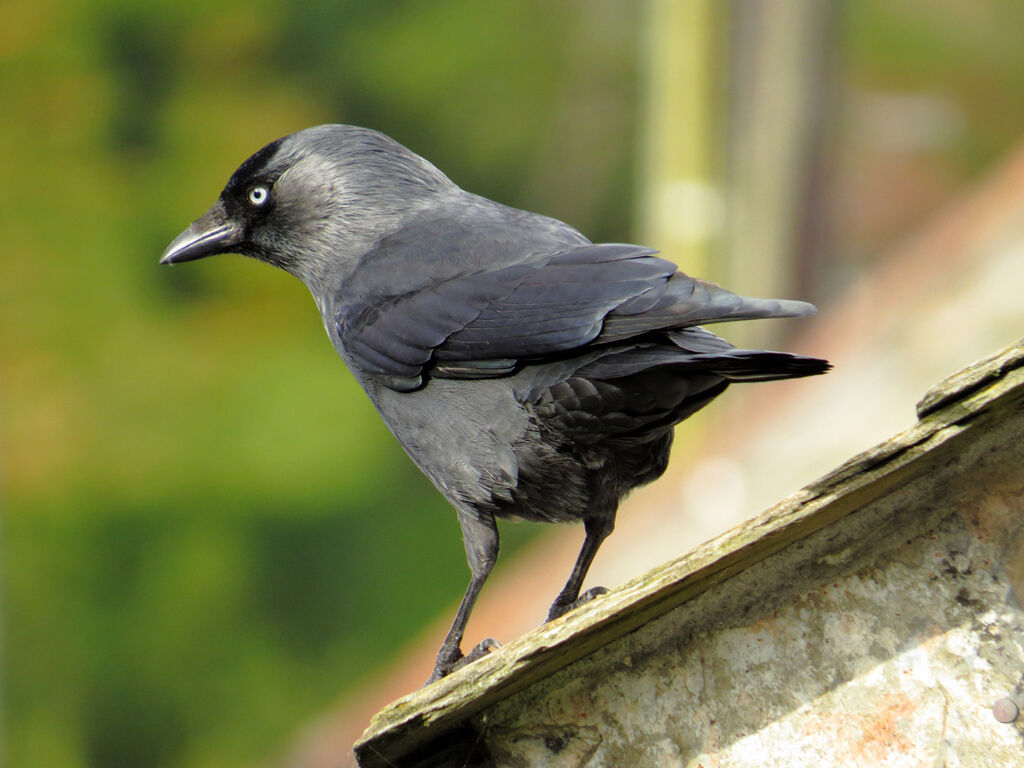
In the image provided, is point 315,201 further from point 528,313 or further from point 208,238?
point 528,313

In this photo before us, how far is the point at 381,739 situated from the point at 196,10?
5.22 meters

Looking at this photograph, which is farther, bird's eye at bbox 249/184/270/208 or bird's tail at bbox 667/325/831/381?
bird's eye at bbox 249/184/270/208

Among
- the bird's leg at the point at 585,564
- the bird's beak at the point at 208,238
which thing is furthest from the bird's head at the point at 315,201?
the bird's leg at the point at 585,564

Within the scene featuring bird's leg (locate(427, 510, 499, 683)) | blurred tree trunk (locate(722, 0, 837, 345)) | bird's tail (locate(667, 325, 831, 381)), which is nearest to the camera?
bird's tail (locate(667, 325, 831, 381))

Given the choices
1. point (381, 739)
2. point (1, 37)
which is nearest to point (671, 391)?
point (381, 739)

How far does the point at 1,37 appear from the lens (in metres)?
5.88

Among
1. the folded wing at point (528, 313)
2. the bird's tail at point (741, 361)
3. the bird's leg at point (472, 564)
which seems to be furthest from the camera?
the bird's leg at point (472, 564)

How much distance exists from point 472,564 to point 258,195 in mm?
1024

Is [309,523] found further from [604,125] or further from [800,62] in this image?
[800,62]

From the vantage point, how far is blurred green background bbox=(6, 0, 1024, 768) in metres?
5.89

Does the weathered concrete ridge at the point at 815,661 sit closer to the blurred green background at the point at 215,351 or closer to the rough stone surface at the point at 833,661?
the rough stone surface at the point at 833,661

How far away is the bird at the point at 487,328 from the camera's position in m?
1.97

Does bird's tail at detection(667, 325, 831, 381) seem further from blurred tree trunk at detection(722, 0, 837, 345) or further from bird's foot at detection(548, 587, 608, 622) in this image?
blurred tree trunk at detection(722, 0, 837, 345)

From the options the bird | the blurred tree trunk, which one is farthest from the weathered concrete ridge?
the blurred tree trunk
